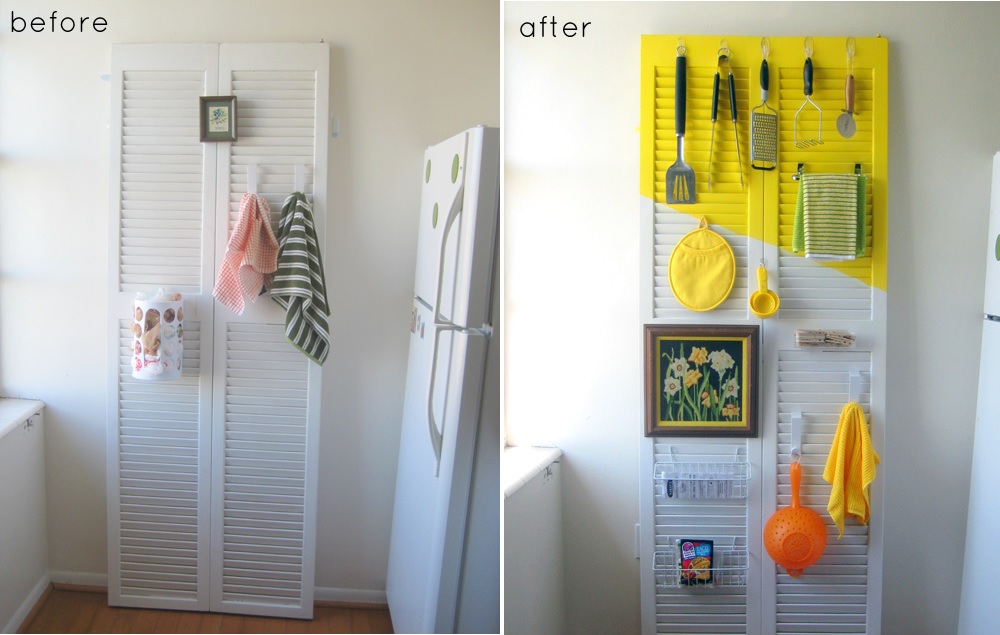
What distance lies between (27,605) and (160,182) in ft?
3.52

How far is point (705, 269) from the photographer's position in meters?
2.67

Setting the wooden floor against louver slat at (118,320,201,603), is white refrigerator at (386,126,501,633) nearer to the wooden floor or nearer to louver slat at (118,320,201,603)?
the wooden floor

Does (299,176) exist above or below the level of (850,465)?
above

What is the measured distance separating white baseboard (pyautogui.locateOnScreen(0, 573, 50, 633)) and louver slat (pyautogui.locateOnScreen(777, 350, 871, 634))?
1844 mm

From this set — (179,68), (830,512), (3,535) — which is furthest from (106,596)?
(830,512)

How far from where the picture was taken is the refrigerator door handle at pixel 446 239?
219 cm

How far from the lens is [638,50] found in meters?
2.72

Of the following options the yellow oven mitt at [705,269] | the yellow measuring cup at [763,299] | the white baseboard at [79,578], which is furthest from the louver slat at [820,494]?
the white baseboard at [79,578]

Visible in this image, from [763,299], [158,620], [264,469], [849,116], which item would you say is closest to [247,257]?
[264,469]

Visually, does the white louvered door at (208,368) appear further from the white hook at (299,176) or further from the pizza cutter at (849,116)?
the pizza cutter at (849,116)

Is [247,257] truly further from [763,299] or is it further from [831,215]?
[831,215]

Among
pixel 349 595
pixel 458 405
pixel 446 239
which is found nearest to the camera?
pixel 458 405

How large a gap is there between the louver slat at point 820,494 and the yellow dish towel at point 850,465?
38 millimetres

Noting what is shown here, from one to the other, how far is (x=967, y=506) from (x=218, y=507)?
1.95m
